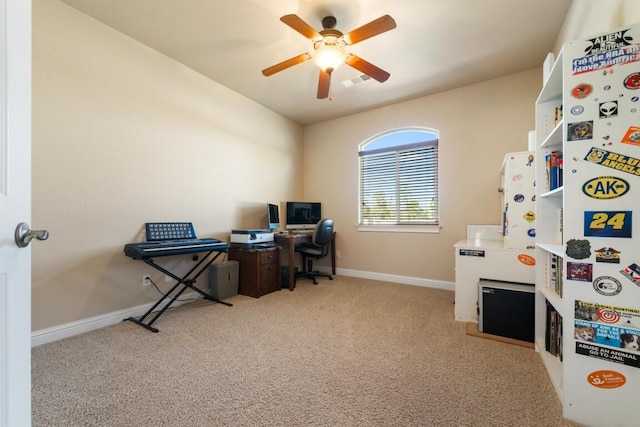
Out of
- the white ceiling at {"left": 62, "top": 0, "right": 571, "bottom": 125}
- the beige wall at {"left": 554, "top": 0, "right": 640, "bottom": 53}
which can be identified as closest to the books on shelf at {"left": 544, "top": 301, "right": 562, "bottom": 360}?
the beige wall at {"left": 554, "top": 0, "right": 640, "bottom": 53}

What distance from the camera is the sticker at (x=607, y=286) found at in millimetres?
1201

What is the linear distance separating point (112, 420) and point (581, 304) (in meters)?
2.36

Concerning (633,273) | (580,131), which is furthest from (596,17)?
(633,273)

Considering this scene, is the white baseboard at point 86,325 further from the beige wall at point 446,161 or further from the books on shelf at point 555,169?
the books on shelf at point 555,169

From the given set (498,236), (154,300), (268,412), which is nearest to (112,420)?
(268,412)

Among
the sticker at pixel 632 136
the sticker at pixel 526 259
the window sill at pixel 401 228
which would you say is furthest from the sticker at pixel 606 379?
the window sill at pixel 401 228

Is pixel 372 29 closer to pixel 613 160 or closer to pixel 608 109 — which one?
pixel 608 109

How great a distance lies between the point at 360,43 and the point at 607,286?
2626mm

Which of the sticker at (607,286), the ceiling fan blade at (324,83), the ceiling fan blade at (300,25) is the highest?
the ceiling fan blade at (300,25)

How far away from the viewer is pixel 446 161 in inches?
141

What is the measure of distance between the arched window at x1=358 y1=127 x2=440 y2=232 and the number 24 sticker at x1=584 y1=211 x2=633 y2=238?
2430 mm

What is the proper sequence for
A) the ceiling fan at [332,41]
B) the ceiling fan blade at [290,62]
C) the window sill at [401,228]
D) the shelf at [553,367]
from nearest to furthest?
the shelf at [553,367] < the ceiling fan at [332,41] < the ceiling fan blade at [290,62] < the window sill at [401,228]

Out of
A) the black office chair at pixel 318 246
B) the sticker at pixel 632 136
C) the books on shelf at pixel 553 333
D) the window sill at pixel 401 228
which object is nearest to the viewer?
the sticker at pixel 632 136

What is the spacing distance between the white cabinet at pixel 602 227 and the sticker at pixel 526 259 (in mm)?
1062
